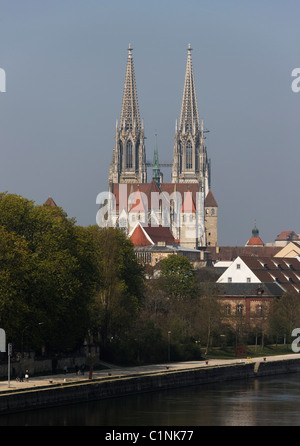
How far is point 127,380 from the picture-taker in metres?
74.9

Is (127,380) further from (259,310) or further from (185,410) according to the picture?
(259,310)

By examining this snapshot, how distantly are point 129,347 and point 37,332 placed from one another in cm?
1458

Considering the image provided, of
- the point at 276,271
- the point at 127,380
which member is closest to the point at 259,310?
the point at 276,271

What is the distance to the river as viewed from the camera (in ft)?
209

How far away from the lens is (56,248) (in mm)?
78500

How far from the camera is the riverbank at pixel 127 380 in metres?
65.8

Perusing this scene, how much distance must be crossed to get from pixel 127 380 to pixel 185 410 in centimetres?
703

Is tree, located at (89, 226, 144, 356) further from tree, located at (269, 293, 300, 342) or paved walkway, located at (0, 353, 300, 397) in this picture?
tree, located at (269, 293, 300, 342)

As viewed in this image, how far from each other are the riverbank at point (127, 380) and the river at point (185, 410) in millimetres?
574

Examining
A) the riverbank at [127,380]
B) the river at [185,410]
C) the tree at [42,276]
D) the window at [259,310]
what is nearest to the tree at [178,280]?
the window at [259,310]

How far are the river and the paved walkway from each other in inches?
90.4
